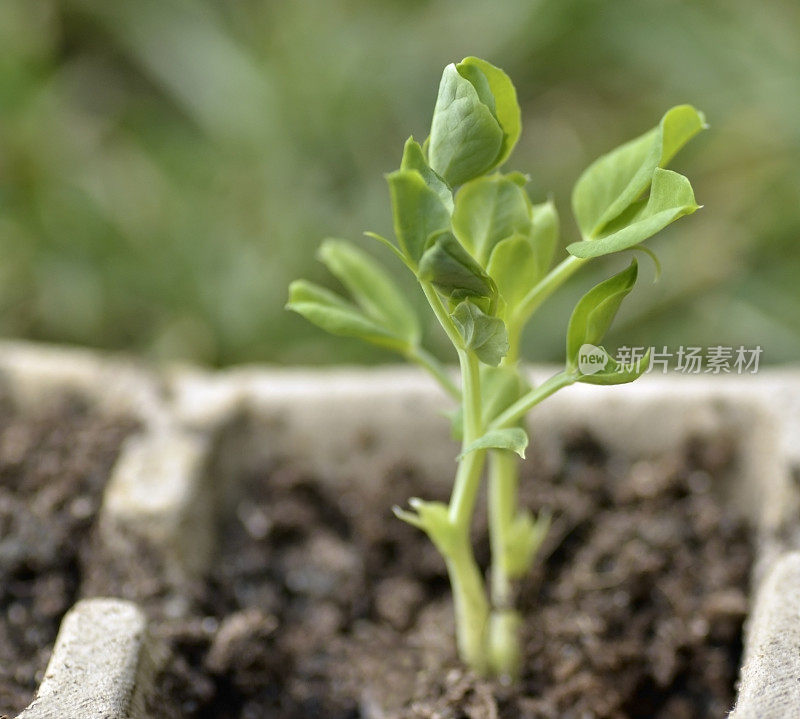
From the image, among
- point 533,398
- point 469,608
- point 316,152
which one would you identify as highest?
point 316,152

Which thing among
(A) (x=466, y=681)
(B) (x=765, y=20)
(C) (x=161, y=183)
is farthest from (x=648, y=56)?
(A) (x=466, y=681)

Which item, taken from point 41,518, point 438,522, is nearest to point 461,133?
point 438,522

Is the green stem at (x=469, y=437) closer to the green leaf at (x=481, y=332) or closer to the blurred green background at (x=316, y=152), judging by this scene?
the green leaf at (x=481, y=332)

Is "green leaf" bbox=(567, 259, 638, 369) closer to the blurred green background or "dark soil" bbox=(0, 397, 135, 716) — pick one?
"dark soil" bbox=(0, 397, 135, 716)

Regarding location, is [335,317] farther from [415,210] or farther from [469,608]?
[469,608]

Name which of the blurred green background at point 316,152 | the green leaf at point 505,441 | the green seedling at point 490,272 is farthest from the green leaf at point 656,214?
the blurred green background at point 316,152

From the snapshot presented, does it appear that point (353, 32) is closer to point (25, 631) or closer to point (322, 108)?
point (322, 108)
